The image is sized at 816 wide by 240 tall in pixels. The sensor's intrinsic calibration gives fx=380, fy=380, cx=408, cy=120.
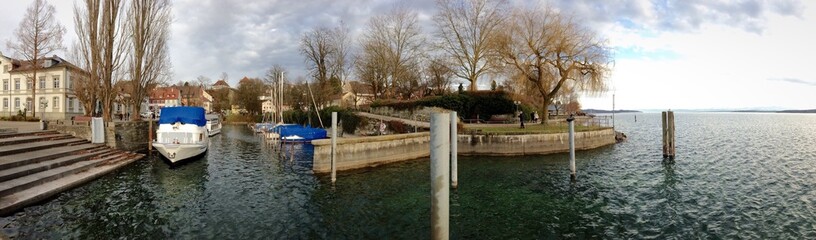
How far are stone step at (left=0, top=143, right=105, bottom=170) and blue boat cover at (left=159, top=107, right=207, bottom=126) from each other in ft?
13.5

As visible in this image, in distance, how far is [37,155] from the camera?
1672 centimetres

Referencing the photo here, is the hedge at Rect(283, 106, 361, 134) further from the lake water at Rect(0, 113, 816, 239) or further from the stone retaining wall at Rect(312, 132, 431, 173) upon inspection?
the lake water at Rect(0, 113, 816, 239)

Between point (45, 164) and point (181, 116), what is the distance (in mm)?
8616

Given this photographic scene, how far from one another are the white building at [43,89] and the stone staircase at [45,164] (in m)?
35.9

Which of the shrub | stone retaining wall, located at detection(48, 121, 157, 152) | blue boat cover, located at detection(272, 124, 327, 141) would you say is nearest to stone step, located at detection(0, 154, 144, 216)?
stone retaining wall, located at detection(48, 121, 157, 152)

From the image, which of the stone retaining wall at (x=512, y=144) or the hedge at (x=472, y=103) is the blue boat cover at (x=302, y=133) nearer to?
the hedge at (x=472, y=103)

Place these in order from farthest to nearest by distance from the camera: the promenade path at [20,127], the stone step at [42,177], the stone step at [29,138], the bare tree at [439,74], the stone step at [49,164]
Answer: the bare tree at [439,74]
the promenade path at [20,127]
the stone step at [29,138]
the stone step at [49,164]
the stone step at [42,177]

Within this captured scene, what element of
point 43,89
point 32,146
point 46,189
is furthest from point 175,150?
point 43,89

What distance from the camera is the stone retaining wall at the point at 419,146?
21391 mm

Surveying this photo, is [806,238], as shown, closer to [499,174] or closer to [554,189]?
[554,189]

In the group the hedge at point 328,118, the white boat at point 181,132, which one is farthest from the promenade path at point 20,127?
the hedge at point 328,118

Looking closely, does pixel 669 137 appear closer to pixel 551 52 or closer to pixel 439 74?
pixel 551 52

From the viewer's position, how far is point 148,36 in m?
32.8

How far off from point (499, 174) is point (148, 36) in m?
31.6
